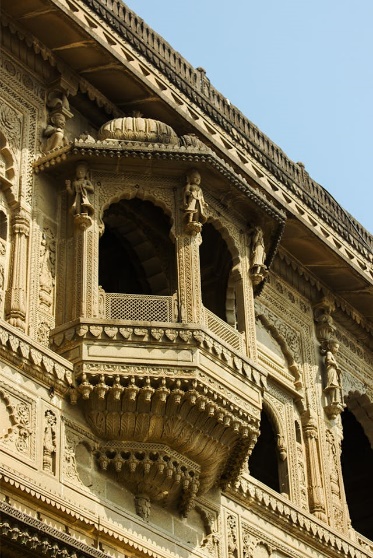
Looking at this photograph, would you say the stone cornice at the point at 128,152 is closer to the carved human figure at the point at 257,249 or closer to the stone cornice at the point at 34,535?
the carved human figure at the point at 257,249

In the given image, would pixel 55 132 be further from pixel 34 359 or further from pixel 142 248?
pixel 34 359

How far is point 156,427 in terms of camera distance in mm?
14633

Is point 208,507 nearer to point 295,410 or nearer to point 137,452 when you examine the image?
point 137,452

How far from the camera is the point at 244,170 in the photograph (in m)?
17.2

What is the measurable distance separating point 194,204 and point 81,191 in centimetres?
109

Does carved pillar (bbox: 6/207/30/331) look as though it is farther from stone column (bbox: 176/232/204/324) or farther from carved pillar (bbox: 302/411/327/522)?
carved pillar (bbox: 302/411/327/522)

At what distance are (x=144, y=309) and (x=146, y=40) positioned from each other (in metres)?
3.44

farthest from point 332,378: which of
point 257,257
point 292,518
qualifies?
point 257,257

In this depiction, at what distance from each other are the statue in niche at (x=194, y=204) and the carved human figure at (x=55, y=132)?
128 centimetres

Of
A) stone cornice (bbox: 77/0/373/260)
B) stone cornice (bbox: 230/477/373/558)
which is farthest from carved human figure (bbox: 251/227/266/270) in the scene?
stone cornice (bbox: 230/477/373/558)

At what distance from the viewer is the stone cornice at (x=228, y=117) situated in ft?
55.0

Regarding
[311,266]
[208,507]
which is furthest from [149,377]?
[311,266]

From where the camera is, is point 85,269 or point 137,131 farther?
point 137,131

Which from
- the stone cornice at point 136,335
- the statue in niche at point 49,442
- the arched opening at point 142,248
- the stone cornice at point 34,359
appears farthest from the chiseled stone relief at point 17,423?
the arched opening at point 142,248
